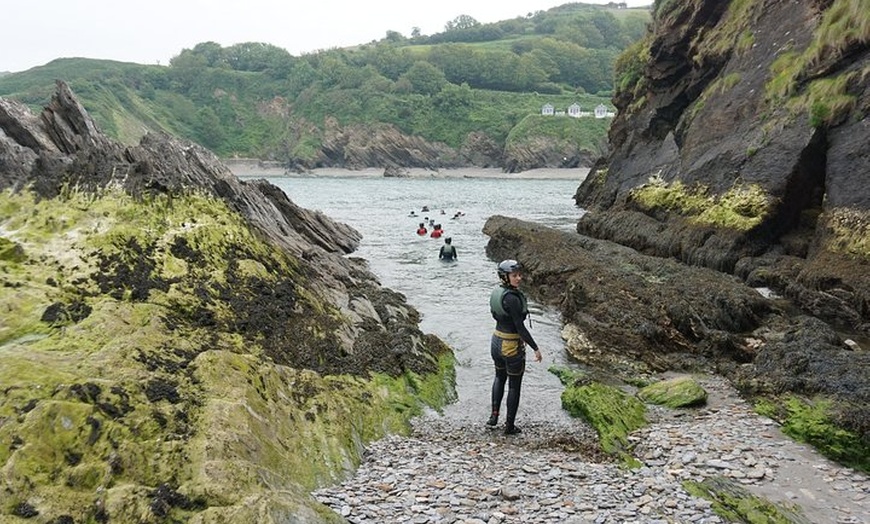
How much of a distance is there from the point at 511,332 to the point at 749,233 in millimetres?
17239

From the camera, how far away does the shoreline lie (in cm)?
16462

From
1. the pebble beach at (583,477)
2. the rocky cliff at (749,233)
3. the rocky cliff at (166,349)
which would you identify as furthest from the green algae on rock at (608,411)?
the rocky cliff at (166,349)

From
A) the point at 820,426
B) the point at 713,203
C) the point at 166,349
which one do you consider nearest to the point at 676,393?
the point at 820,426

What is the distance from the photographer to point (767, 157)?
25469mm

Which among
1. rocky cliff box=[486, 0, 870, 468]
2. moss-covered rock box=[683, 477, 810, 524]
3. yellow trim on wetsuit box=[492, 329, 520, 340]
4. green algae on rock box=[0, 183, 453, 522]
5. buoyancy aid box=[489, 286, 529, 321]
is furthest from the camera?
rocky cliff box=[486, 0, 870, 468]

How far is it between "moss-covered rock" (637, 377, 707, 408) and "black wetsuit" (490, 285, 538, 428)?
3587mm

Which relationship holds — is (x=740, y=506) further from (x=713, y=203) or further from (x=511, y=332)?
(x=713, y=203)

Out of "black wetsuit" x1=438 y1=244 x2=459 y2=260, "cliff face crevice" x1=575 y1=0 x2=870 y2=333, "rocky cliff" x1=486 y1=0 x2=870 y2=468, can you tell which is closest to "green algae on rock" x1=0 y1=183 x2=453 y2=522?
"rocky cliff" x1=486 y1=0 x2=870 y2=468

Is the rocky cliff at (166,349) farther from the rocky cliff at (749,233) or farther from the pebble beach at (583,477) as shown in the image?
the rocky cliff at (749,233)

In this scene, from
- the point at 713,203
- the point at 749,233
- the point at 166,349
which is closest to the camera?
the point at 166,349

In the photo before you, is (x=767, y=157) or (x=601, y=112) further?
(x=601, y=112)

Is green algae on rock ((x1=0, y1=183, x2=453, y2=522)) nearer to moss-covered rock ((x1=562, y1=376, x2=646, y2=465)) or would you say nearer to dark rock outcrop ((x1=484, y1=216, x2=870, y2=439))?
moss-covered rock ((x1=562, y1=376, x2=646, y2=465))

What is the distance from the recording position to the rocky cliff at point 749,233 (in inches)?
624

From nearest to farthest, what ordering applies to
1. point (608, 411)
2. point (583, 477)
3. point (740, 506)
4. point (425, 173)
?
point (740, 506) < point (583, 477) < point (608, 411) < point (425, 173)
